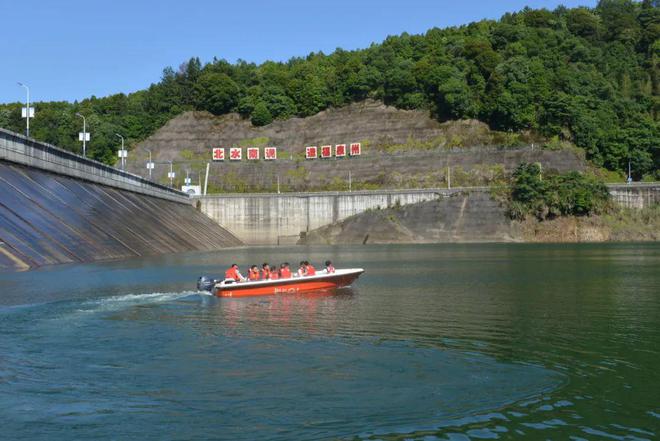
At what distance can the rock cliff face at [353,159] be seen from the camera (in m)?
152

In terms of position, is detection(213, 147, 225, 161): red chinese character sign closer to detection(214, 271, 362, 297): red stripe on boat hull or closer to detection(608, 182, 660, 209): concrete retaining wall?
detection(608, 182, 660, 209): concrete retaining wall

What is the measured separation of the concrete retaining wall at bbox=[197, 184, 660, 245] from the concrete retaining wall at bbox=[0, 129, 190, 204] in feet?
A: 87.2

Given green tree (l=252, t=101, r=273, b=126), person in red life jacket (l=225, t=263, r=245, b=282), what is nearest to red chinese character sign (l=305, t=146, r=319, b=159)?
green tree (l=252, t=101, r=273, b=126)

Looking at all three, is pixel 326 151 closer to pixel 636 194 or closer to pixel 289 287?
pixel 636 194

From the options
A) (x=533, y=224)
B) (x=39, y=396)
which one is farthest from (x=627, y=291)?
(x=533, y=224)

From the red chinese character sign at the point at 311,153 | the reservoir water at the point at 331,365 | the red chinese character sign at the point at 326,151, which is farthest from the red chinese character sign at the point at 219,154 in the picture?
the reservoir water at the point at 331,365

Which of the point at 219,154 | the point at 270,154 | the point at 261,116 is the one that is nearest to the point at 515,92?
the point at 270,154

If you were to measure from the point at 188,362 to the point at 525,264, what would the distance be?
50281mm

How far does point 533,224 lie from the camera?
13175cm

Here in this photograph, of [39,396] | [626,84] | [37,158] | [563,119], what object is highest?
[626,84]

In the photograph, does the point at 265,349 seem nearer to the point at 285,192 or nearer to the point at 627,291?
the point at 627,291

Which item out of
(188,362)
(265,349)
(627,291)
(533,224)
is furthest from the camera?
(533,224)

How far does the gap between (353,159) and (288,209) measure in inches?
928

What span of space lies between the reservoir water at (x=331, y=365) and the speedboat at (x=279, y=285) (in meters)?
1.17
